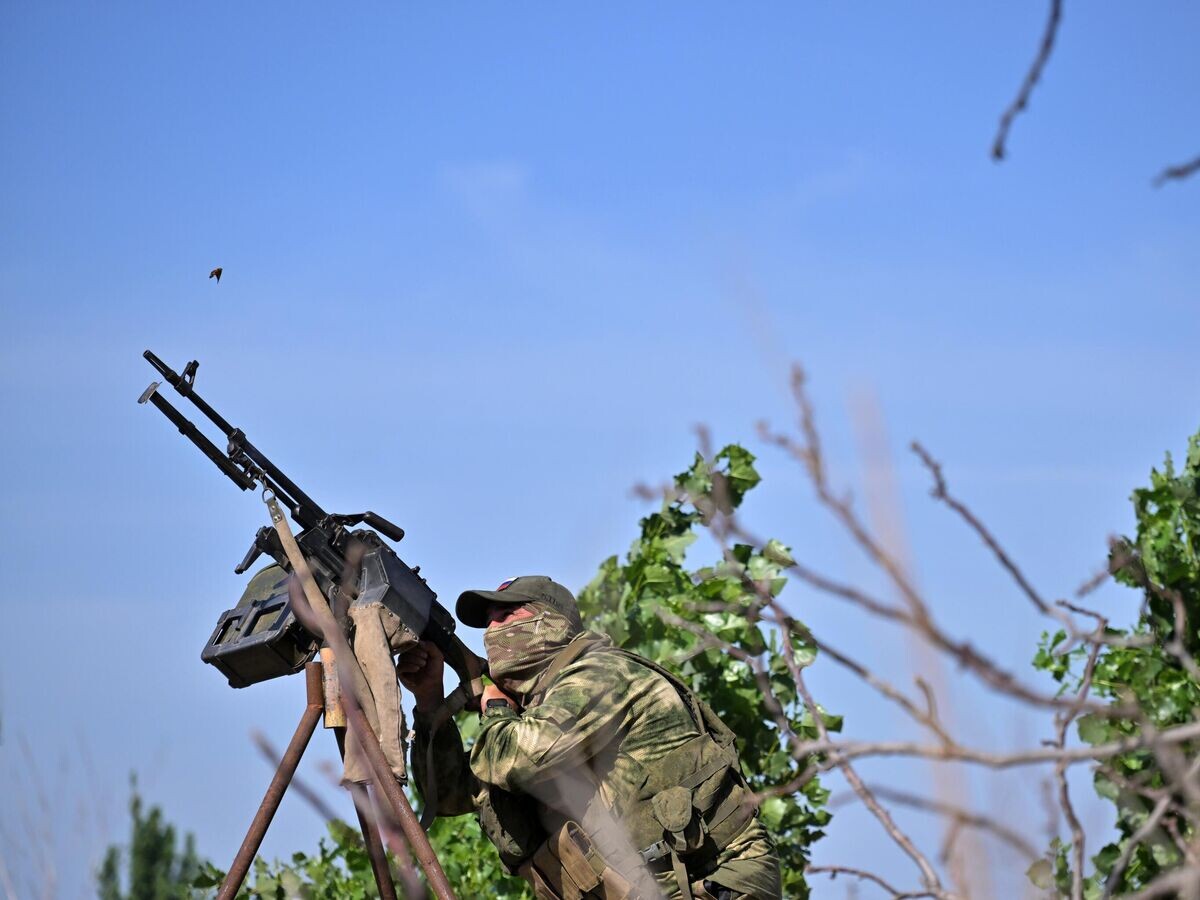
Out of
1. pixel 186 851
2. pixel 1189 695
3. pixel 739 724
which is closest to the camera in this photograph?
pixel 1189 695

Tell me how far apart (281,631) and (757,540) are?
3425mm

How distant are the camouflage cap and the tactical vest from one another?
0.70 m

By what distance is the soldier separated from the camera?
466cm

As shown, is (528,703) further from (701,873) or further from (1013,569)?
(1013,569)

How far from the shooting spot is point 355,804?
4293mm

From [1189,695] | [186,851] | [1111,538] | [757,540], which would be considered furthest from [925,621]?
[186,851]

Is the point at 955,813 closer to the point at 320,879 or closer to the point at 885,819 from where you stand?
the point at 885,819

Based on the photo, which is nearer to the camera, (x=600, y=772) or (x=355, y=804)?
(x=355, y=804)

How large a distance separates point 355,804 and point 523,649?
96 centimetres

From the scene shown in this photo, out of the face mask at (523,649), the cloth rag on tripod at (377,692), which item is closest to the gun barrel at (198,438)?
the cloth rag on tripod at (377,692)

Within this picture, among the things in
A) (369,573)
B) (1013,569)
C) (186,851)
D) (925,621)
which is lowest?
(925,621)

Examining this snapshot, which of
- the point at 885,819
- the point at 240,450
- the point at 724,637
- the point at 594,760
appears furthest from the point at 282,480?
the point at 885,819

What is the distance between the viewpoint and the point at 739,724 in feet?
21.8

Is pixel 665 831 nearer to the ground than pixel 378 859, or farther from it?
nearer to the ground
